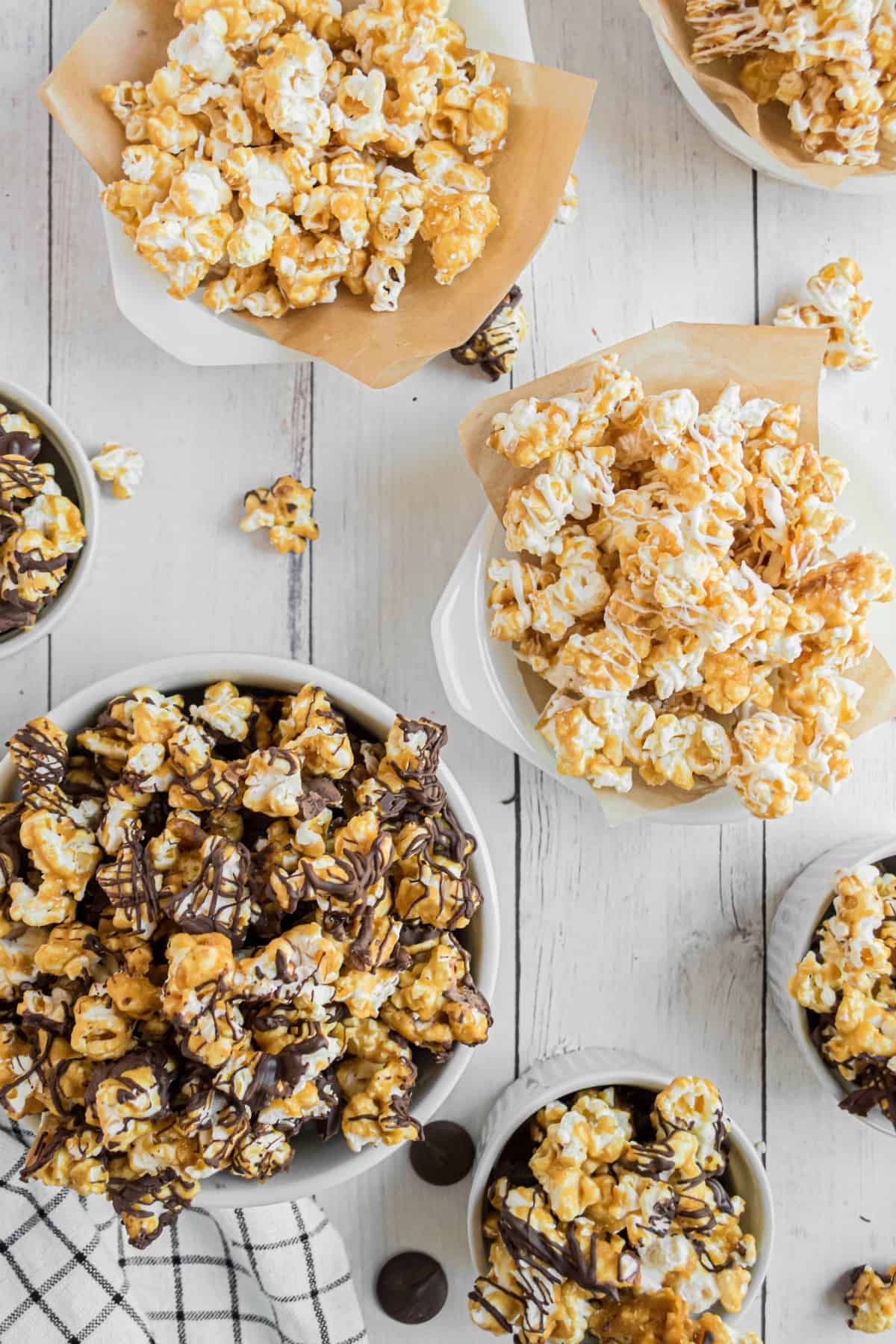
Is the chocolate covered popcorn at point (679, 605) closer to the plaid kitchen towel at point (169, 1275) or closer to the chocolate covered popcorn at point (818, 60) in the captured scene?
the chocolate covered popcorn at point (818, 60)

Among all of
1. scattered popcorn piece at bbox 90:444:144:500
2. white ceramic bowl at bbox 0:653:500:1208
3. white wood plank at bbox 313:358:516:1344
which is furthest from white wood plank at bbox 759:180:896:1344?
scattered popcorn piece at bbox 90:444:144:500

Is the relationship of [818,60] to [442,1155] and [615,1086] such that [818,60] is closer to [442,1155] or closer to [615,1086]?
[615,1086]

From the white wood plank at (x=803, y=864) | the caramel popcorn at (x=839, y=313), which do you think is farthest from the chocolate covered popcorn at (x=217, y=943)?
the caramel popcorn at (x=839, y=313)

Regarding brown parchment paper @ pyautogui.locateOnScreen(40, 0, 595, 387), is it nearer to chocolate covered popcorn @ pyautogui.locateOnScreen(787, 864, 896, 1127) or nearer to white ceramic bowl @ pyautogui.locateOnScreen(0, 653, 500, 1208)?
white ceramic bowl @ pyautogui.locateOnScreen(0, 653, 500, 1208)

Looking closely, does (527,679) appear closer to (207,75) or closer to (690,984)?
(690,984)

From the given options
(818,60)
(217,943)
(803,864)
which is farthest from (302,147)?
(803,864)

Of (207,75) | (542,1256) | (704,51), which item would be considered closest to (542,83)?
(704,51)
